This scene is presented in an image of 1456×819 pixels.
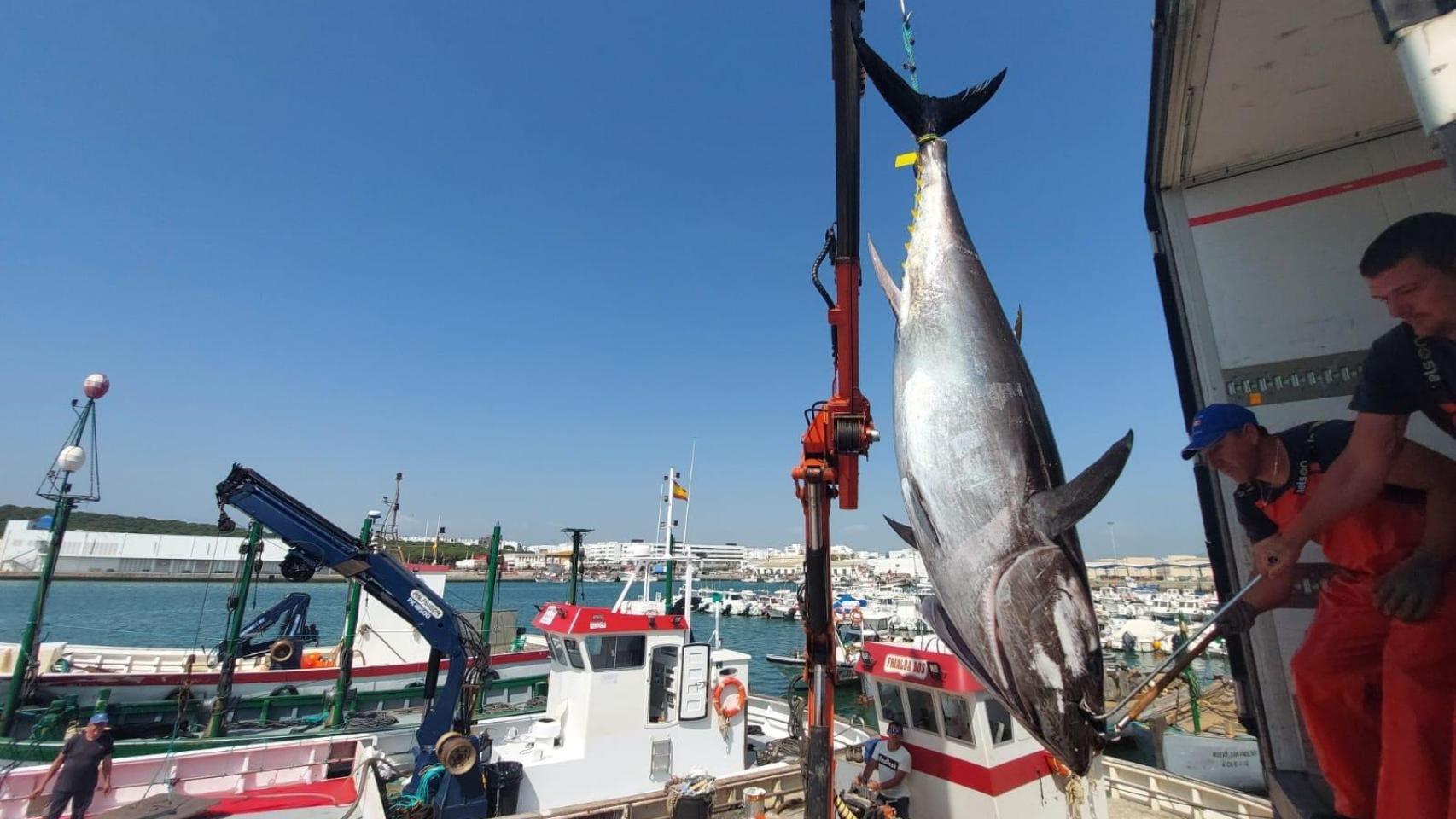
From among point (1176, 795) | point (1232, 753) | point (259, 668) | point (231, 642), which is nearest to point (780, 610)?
point (1232, 753)

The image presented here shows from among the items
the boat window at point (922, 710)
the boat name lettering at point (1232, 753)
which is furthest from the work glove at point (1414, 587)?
the boat name lettering at point (1232, 753)

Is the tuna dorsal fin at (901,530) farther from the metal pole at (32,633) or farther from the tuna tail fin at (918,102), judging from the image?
the metal pole at (32,633)

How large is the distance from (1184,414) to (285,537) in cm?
782

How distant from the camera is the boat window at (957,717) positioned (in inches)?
218

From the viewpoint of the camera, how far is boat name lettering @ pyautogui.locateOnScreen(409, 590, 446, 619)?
671 cm

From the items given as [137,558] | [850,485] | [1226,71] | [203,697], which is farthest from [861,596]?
[137,558]

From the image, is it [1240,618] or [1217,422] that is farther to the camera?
[1240,618]

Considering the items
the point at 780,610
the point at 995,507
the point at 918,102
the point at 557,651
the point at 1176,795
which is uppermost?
the point at 918,102

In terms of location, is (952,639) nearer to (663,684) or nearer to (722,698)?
(722,698)

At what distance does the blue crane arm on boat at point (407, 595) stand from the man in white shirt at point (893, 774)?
13.3 feet

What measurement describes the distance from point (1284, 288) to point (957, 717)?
458 centimetres

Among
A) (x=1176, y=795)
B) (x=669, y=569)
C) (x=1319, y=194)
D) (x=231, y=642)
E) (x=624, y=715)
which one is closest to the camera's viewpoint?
(x=1319, y=194)

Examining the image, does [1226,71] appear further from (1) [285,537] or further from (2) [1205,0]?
(1) [285,537]

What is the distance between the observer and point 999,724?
18.5ft
